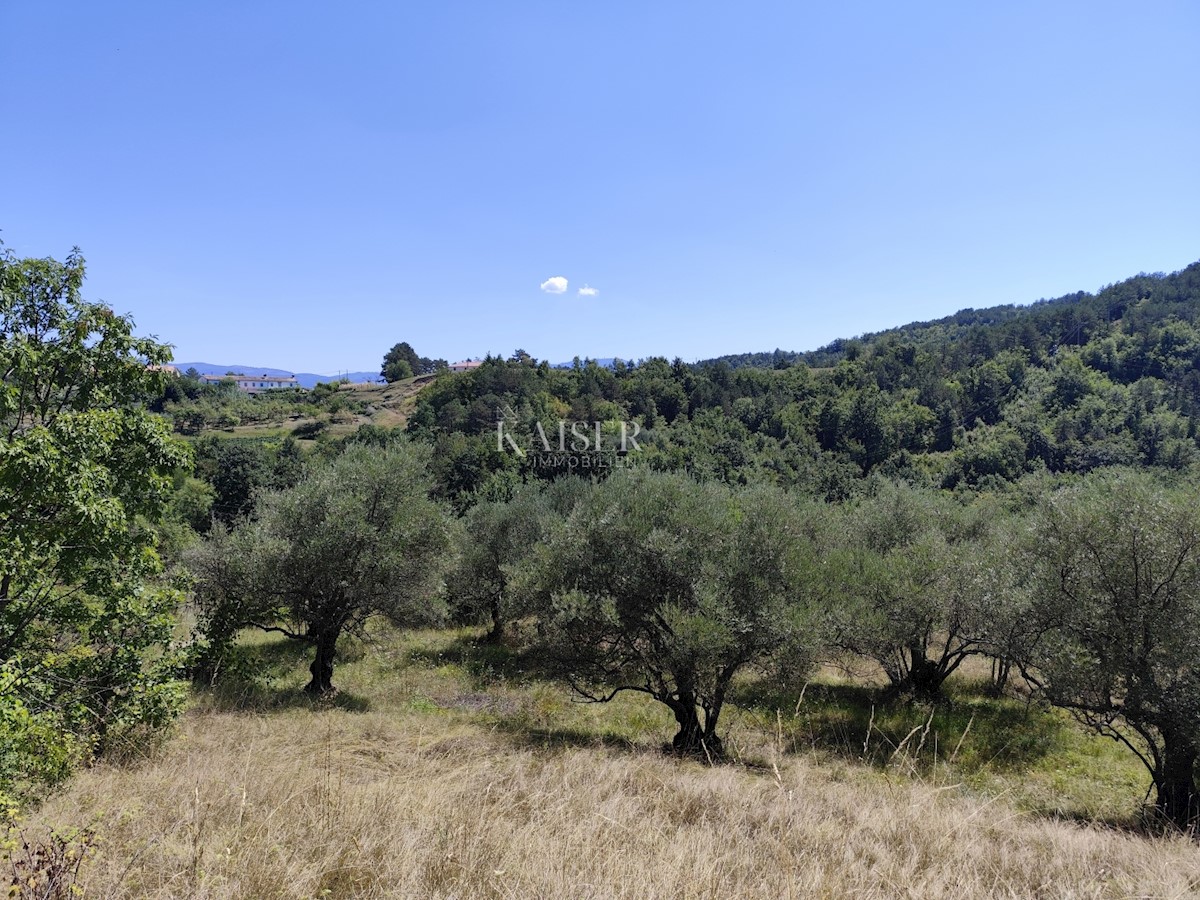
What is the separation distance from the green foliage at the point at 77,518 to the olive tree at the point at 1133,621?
16.1 metres

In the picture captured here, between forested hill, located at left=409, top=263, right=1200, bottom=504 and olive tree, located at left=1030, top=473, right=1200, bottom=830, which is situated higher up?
forested hill, located at left=409, top=263, right=1200, bottom=504

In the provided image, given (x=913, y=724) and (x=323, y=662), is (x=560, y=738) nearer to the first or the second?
(x=323, y=662)

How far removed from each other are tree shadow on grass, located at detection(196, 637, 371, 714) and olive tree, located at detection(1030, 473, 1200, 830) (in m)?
16.5

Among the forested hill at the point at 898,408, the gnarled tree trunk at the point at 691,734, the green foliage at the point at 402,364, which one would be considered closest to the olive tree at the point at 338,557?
the gnarled tree trunk at the point at 691,734

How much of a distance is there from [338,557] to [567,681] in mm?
7220

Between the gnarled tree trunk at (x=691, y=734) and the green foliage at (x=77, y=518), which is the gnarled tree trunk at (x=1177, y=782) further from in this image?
the green foliage at (x=77, y=518)

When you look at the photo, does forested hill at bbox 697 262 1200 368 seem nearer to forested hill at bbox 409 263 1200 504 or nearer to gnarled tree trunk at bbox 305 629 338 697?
forested hill at bbox 409 263 1200 504

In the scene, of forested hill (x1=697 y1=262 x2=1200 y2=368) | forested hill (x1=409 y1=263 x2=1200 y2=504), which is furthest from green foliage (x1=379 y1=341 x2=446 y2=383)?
forested hill (x1=697 y1=262 x2=1200 y2=368)

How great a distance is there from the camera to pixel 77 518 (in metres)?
7.18

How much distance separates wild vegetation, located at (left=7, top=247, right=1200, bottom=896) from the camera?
13.6 feet

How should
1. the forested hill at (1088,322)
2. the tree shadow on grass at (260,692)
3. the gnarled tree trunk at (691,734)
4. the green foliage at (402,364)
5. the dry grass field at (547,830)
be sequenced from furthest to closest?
1. the green foliage at (402,364)
2. the forested hill at (1088,322)
3. the tree shadow on grass at (260,692)
4. the gnarled tree trunk at (691,734)
5. the dry grass field at (547,830)

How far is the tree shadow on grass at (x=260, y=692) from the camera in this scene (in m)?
13.2

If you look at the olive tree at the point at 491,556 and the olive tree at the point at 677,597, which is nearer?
the olive tree at the point at 677,597

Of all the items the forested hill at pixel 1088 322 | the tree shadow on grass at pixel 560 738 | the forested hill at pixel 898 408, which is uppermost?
the forested hill at pixel 1088 322
